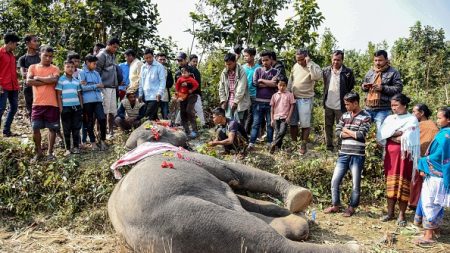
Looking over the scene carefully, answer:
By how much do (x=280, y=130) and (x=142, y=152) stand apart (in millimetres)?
2855

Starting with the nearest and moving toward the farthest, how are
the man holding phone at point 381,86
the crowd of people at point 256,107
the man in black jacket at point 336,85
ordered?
the crowd of people at point 256,107 → the man holding phone at point 381,86 → the man in black jacket at point 336,85

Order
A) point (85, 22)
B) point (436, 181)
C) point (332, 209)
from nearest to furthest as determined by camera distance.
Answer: point (436, 181), point (332, 209), point (85, 22)

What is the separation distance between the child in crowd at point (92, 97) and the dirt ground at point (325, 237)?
7.09ft

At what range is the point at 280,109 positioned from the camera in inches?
263

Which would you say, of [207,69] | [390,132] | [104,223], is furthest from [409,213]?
[207,69]

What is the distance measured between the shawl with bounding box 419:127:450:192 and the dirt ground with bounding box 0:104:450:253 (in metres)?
0.74

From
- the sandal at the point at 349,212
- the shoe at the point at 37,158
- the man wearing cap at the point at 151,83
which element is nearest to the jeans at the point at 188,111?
the man wearing cap at the point at 151,83

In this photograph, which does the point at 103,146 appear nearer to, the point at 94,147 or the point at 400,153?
the point at 94,147

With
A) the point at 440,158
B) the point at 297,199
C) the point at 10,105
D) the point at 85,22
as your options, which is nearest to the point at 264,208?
the point at 297,199

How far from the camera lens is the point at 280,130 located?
6613 mm

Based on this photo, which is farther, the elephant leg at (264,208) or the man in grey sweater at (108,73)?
the man in grey sweater at (108,73)

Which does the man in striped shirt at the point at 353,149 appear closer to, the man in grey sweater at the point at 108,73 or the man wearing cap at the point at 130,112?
the man wearing cap at the point at 130,112

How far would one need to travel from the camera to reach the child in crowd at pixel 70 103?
6195 mm

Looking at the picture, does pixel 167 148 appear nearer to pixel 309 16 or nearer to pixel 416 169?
pixel 416 169
